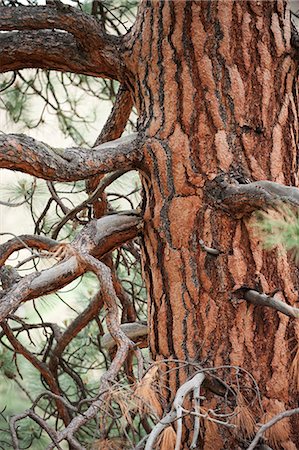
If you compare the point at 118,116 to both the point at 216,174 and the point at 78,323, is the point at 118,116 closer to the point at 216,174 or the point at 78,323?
the point at 216,174

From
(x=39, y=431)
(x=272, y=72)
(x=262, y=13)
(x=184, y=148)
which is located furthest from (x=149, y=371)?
(x=39, y=431)

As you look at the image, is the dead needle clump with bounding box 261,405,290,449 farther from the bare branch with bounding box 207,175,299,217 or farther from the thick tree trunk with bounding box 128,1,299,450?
the bare branch with bounding box 207,175,299,217

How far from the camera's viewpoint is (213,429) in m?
1.62

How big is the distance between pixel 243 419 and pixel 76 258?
43cm

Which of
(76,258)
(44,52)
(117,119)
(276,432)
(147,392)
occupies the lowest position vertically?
(276,432)

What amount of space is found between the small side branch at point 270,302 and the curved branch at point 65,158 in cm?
35

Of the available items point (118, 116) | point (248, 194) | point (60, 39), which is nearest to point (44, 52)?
point (60, 39)

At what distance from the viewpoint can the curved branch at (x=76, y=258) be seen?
159 centimetres

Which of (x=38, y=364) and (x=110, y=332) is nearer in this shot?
(x=110, y=332)

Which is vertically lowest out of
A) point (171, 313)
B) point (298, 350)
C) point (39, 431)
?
point (39, 431)

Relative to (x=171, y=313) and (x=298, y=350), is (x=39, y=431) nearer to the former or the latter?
(x=171, y=313)

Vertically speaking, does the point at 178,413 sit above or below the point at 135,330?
below

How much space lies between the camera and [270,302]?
61.6 inches

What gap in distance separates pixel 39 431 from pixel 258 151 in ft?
5.76
